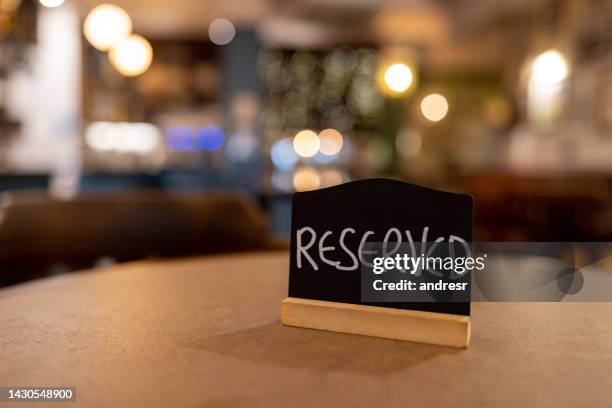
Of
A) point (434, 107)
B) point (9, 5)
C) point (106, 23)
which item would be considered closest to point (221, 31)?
point (9, 5)

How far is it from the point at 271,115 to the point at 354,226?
992 centimetres

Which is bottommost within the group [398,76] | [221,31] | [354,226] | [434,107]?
[354,226]

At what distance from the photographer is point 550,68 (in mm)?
6895

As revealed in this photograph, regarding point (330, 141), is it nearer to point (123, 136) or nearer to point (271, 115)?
point (271, 115)

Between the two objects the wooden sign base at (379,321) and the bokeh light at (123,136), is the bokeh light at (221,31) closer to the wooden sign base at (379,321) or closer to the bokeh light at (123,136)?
the bokeh light at (123,136)

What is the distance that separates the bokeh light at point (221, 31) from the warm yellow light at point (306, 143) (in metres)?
2.17

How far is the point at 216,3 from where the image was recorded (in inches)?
315

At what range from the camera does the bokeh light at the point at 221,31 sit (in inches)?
353

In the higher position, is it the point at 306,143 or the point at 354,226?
the point at 306,143

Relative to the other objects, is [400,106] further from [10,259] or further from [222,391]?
[222,391]

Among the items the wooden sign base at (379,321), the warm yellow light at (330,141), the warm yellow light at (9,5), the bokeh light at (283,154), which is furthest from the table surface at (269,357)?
the warm yellow light at (330,141)

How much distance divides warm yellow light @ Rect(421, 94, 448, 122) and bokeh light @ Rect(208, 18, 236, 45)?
462 cm

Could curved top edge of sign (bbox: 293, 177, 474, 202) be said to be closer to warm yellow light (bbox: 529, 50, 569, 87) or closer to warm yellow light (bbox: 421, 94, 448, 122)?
warm yellow light (bbox: 529, 50, 569, 87)

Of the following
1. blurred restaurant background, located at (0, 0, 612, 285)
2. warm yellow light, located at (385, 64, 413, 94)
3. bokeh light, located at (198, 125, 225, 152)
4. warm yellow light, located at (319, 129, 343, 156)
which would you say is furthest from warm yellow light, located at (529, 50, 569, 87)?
bokeh light, located at (198, 125, 225, 152)
